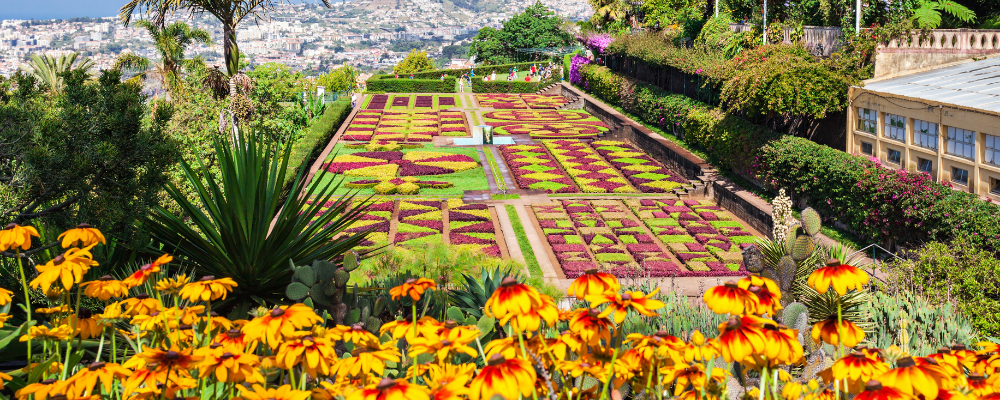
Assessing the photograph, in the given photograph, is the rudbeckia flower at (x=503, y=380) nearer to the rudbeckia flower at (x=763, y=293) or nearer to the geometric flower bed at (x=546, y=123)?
the rudbeckia flower at (x=763, y=293)

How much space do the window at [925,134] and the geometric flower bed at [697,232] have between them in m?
3.68

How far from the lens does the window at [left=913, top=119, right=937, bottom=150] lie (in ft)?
46.3

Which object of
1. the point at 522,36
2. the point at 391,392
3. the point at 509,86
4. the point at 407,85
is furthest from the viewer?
the point at 522,36

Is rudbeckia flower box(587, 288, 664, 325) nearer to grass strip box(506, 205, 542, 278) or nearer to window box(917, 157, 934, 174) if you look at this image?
grass strip box(506, 205, 542, 278)

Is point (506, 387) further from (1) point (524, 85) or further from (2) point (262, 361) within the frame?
(1) point (524, 85)

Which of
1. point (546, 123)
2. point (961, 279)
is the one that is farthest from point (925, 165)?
point (546, 123)

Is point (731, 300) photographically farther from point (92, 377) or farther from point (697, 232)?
point (697, 232)

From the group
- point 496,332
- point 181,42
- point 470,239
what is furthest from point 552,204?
point 181,42

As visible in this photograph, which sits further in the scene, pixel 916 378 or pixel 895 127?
pixel 895 127

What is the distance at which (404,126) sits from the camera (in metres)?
34.3

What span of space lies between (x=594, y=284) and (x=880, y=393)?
1.02 m

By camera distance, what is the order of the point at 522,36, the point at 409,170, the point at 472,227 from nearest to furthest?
1. the point at 472,227
2. the point at 409,170
3. the point at 522,36

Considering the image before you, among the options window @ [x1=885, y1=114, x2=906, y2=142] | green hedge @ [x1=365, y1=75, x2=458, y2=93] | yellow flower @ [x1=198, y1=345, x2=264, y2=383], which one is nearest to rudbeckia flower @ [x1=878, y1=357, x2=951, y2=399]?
yellow flower @ [x1=198, y1=345, x2=264, y2=383]

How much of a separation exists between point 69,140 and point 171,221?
0.87 meters
